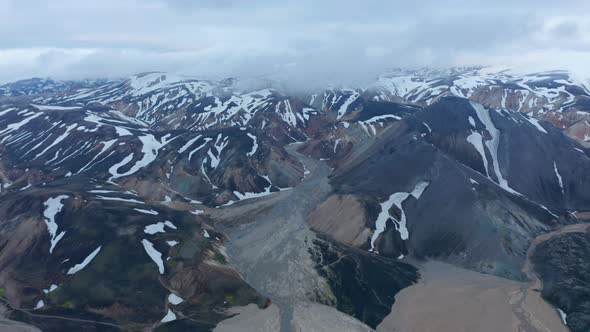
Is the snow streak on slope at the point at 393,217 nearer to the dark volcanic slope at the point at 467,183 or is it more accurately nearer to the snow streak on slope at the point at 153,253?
the dark volcanic slope at the point at 467,183

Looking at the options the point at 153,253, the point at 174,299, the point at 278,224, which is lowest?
the point at 278,224

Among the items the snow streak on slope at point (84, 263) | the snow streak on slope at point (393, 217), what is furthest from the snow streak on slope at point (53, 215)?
the snow streak on slope at point (393, 217)

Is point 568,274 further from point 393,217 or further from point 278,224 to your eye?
point 278,224

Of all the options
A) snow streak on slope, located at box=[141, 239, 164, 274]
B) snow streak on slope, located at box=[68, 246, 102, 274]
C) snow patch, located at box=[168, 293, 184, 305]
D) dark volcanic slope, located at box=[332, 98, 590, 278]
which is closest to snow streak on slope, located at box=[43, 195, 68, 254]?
snow streak on slope, located at box=[68, 246, 102, 274]

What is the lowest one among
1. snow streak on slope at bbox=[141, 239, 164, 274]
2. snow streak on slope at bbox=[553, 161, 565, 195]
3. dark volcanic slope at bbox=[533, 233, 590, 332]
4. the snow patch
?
the snow patch

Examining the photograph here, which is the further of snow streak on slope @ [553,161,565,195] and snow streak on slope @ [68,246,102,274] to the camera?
snow streak on slope @ [553,161,565,195]

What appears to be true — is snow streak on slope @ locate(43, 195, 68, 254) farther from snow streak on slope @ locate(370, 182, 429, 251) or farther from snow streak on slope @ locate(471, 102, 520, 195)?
snow streak on slope @ locate(471, 102, 520, 195)

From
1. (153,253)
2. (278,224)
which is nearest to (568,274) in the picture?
(278,224)

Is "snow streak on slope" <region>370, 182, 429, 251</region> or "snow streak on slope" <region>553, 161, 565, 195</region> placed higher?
"snow streak on slope" <region>553, 161, 565, 195</region>
